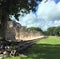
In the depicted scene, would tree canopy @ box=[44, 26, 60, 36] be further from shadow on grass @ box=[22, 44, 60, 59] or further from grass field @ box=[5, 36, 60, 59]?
shadow on grass @ box=[22, 44, 60, 59]

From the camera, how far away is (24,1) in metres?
20.8

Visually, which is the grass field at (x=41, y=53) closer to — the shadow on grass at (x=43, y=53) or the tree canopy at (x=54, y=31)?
the shadow on grass at (x=43, y=53)

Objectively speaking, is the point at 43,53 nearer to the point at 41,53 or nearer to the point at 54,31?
the point at 41,53

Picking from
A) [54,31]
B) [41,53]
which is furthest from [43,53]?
[54,31]

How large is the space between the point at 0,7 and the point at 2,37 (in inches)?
269

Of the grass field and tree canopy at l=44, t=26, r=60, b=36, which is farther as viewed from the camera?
tree canopy at l=44, t=26, r=60, b=36

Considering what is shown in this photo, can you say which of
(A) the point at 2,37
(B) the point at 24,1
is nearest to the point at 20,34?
(A) the point at 2,37

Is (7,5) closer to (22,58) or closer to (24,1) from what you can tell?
(24,1)

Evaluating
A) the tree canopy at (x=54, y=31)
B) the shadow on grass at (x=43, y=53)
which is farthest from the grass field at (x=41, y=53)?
the tree canopy at (x=54, y=31)

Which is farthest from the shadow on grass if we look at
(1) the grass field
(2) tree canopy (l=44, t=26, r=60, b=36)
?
(2) tree canopy (l=44, t=26, r=60, b=36)

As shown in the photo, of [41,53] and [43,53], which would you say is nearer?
[43,53]

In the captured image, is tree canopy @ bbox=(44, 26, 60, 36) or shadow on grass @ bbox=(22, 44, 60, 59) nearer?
shadow on grass @ bbox=(22, 44, 60, 59)

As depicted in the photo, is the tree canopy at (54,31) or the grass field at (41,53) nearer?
the grass field at (41,53)

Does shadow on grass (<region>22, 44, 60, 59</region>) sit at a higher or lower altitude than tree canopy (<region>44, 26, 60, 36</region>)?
lower
